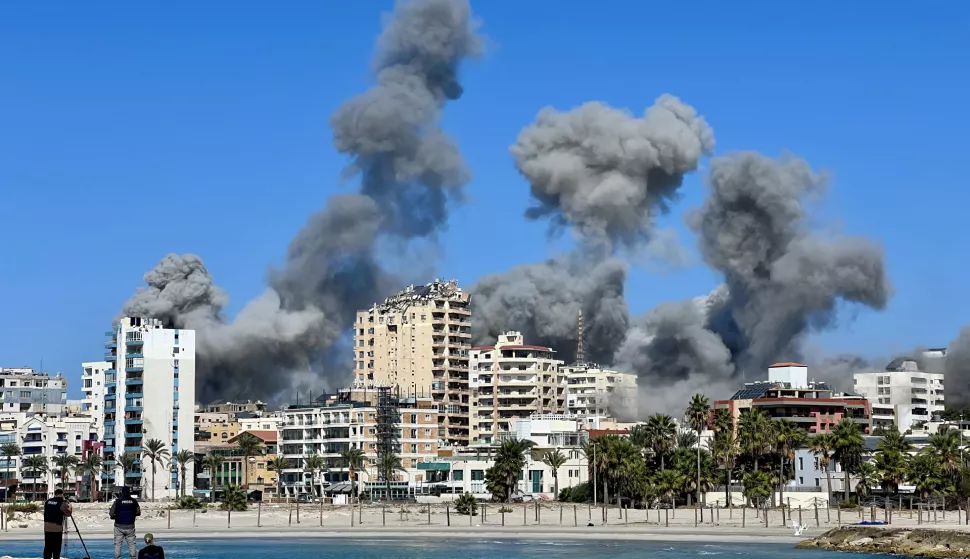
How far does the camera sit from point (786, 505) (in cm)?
12519

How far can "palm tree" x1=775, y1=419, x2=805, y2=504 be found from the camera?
410ft

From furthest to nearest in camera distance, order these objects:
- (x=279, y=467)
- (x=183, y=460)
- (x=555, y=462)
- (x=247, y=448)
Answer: (x=247, y=448) < (x=279, y=467) < (x=183, y=460) < (x=555, y=462)

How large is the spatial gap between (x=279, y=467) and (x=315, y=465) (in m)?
6.21

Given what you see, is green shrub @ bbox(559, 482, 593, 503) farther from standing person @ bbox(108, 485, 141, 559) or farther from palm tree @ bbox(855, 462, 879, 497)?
standing person @ bbox(108, 485, 141, 559)

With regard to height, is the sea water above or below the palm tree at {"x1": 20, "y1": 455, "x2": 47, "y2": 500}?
below

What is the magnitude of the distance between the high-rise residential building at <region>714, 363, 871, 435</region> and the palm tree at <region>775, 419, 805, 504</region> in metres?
18.5

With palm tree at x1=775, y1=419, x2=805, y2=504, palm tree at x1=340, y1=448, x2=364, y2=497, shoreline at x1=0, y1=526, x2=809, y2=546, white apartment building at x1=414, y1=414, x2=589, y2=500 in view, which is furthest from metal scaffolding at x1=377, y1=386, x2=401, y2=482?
shoreline at x1=0, y1=526, x2=809, y2=546

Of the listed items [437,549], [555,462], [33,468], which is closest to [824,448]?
[555,462]

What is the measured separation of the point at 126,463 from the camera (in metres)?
153

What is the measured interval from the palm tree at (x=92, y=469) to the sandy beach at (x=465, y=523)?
56.2 ft

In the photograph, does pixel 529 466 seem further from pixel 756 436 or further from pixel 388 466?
pixel 756 436

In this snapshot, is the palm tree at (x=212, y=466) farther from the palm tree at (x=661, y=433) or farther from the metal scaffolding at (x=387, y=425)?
the palm tree at (x=661, y=433)

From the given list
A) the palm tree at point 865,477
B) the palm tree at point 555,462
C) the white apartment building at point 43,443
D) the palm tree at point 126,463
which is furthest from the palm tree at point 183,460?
the palm tree at point 865,477

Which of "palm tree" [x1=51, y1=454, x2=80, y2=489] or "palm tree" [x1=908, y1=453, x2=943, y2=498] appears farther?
"palm tree" [x1=51, y1=454, x2=80, y2=489]
